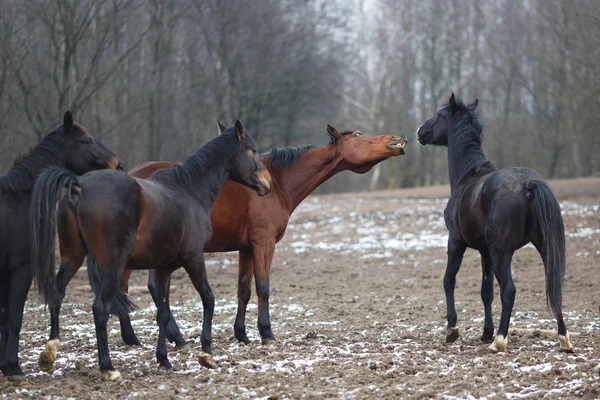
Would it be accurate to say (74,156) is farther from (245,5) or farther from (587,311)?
(245,5)

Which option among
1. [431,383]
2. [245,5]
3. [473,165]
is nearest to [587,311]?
[473,165]

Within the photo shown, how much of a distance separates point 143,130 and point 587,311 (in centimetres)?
1937

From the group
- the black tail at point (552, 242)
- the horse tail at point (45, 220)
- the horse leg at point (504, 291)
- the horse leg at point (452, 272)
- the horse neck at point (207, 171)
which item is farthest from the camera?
the horse leg at point (452, 272)

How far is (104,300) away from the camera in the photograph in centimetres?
568

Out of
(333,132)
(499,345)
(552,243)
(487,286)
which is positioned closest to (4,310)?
(333,132)

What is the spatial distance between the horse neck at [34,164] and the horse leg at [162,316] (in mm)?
1368

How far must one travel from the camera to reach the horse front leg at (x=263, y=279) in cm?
762

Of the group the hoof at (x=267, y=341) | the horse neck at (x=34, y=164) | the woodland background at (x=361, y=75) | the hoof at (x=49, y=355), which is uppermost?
the woodland background at (x=361, y=75)

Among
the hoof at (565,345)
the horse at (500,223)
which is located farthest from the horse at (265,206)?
the hoof at (565,345)

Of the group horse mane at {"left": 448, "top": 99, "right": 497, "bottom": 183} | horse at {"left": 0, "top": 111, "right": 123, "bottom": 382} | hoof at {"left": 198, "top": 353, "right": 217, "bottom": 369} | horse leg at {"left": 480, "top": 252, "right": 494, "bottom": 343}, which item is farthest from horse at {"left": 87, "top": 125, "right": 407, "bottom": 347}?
horse leg at {"left": 480, "top": 252, "right": 494, "bottom": 343}

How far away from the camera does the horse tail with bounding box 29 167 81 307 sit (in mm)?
5562

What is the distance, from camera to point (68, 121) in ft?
22.2

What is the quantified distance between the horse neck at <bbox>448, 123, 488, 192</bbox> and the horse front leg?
2.10m

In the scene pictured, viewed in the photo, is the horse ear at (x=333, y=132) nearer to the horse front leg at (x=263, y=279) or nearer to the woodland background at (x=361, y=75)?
the horse front leg at (x=263, y=279)
